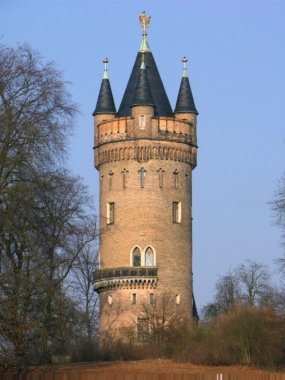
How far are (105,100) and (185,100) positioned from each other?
4869 millimetres

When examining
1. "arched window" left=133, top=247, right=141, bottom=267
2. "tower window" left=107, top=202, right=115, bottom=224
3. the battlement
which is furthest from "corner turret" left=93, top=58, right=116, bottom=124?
"arched window" left=133, top=247, right=141, bottom=267

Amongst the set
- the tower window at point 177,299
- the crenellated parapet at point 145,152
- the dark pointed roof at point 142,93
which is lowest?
the tower window at point 177,299

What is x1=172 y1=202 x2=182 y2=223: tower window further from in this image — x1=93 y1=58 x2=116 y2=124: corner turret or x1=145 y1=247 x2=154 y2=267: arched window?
x1=93 y1=58 x2=116 y2=124: corner turret

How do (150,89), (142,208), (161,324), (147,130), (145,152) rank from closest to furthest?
(161,324)
(142,208)
(145,152)
(147,130)
(150,89)

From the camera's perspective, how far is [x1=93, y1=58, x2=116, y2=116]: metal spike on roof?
73.4 metres

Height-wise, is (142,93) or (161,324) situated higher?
(142,93)

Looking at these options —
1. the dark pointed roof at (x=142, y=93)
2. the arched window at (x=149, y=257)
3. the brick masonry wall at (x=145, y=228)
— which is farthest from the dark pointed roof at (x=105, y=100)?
the arched window at (x=149, y=257)

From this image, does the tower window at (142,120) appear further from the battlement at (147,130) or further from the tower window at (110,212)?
the tower window at (110,212)

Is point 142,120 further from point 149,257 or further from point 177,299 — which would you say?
point 177,299

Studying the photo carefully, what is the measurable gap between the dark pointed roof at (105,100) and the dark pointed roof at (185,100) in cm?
396

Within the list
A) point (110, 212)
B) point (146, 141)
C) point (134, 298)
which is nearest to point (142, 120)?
point (146, 141)

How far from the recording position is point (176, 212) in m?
70.4

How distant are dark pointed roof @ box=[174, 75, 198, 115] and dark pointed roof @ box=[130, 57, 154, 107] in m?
3.17

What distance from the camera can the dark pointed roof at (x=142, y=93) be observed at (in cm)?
7012
